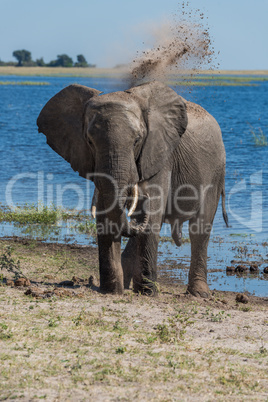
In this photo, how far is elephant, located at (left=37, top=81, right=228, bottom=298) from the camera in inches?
284

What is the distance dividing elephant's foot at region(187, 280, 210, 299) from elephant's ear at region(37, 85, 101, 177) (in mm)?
2511

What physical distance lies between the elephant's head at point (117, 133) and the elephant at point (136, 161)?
1cm

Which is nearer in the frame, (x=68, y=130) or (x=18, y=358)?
(x=18, y=358)

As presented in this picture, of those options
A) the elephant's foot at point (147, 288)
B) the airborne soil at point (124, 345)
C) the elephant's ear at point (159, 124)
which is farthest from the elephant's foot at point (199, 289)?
the elephant's ear at point (159, 124)

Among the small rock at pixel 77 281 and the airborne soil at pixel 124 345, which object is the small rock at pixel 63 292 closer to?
the airborne soil at pixel 124 345

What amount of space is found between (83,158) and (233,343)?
2.79 m

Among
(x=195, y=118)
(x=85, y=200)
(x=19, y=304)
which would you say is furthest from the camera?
(x=85, y=200)

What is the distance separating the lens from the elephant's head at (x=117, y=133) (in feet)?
23.5

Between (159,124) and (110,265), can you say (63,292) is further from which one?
(159,124)

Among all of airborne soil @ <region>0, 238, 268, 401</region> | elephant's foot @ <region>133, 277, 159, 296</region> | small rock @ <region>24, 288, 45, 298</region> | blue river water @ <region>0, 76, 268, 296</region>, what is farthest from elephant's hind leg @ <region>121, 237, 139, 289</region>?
blue river water @ <region>0, 76, 268, 296</region>

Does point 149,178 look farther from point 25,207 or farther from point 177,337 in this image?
point 25,207

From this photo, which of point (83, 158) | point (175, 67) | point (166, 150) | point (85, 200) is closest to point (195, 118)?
point (175, 67)

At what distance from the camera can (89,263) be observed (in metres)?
10.9

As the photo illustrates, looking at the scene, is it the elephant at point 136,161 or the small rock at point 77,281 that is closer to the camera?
the elephant at point 136,161
